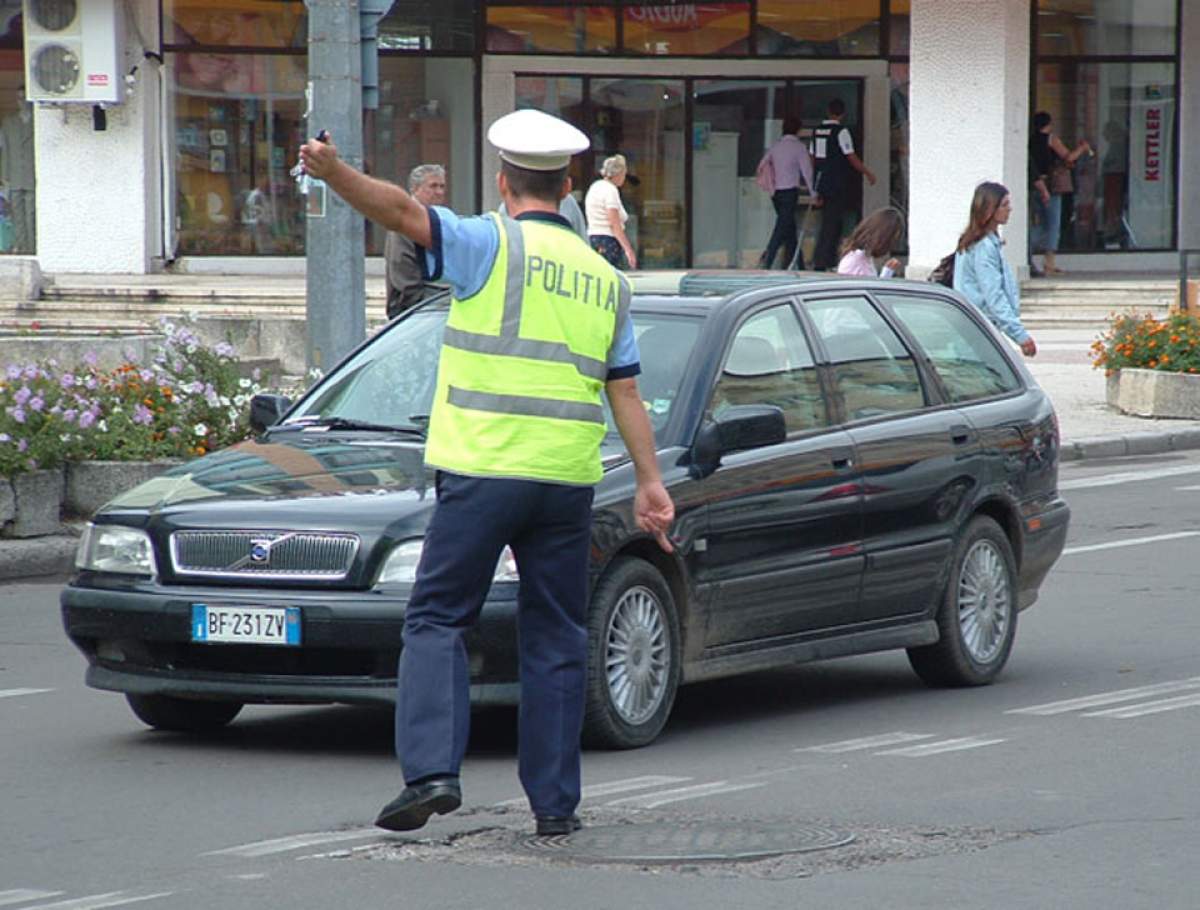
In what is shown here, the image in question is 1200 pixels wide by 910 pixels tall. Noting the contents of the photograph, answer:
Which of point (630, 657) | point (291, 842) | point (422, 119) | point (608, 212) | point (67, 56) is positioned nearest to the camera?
point (291, 842)

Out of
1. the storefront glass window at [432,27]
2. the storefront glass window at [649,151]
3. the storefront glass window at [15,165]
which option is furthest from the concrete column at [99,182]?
the storefront glass window at [649,151]

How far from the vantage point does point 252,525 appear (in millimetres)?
7773

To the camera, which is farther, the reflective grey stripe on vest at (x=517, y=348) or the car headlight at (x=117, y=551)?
the car headlight at (x=117, y=551)

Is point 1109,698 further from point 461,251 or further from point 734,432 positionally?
point 461,251

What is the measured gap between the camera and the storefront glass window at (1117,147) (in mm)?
31375

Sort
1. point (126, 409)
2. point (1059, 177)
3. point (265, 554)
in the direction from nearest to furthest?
point (265, 554)
point (126, 409)
point (1059, 177)

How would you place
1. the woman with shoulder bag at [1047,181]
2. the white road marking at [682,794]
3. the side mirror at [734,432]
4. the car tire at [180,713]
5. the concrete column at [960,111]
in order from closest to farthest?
the white road marking at [682,794] → the side mirror at [734,432] → the car tire at [180,713] → the concrete column at [960,111] → the woman with shoulder bag at [1047,181]

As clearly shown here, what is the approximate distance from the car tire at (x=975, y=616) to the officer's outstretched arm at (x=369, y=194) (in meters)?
3.70

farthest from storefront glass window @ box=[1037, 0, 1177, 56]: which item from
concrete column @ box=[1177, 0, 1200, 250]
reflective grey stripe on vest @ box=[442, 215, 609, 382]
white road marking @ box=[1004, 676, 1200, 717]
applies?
reflective grey stripe on vest @ box=[442, 215, 609, 382]

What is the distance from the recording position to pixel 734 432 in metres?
8.20

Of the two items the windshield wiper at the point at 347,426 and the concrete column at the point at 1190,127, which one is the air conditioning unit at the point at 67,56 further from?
the windshield wiper at the point at 347,426

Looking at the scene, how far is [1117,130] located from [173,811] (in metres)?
26.0

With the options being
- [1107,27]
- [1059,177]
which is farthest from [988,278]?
[1107,27]

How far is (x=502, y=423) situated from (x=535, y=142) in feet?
2.25
